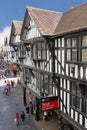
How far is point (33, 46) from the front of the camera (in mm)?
17203

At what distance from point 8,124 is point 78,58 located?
11.3 metres

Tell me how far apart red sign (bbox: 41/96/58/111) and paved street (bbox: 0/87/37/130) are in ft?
15.8

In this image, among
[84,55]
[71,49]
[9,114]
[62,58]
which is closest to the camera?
[84,55]

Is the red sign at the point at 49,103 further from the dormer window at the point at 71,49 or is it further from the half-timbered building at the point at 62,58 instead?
the dormer window at the point at 71,49

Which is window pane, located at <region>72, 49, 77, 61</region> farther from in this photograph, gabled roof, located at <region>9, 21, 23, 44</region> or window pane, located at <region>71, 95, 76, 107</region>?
gabled roof, located at <region>9, 21, 23, 44</region>

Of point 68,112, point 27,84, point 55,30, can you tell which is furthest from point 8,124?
point 55,30

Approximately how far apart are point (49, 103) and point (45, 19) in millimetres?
7098

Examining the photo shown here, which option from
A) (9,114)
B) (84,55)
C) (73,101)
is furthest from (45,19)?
(9,114)

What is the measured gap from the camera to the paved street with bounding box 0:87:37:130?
17.3m

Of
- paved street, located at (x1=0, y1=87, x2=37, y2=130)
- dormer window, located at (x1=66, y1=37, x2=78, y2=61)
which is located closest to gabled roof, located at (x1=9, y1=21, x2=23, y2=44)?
paved street, located at (x1=0, y1=87, x2=37, y2=130)

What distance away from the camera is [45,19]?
15.2 meters

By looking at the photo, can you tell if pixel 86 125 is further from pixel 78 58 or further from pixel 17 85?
pixel 17 85

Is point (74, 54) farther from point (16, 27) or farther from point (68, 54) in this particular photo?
point (16, 27)

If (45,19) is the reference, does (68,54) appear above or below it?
below
